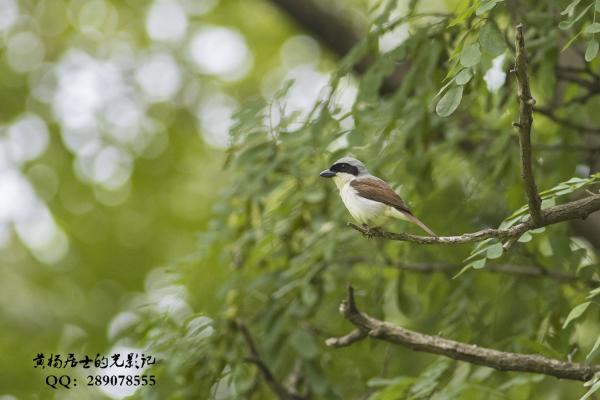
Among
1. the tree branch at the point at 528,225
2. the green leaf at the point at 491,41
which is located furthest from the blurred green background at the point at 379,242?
the tree branch at the point at 528,225

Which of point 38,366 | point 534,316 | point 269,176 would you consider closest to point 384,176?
point 269,176

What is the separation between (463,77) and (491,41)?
317 mm

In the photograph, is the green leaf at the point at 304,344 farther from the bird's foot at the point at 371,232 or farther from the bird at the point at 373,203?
the bird's foot at the point at 371,232

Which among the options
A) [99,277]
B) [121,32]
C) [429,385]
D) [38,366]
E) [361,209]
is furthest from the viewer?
[121,32]

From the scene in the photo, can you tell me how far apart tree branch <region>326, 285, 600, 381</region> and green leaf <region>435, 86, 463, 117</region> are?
124 centimetres

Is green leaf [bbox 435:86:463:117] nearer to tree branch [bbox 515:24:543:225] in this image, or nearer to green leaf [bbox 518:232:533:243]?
tree branch [bbox 515:24:543:225]

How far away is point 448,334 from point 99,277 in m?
5.92

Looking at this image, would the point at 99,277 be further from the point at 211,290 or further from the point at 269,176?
the point at 269,176

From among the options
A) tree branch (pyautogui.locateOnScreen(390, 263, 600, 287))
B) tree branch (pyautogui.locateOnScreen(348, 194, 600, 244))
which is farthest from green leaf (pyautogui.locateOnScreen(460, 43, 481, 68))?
tree branch (pyautogui.locateOnScreen(390, 263, 600, 287))

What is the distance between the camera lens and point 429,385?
399 cm

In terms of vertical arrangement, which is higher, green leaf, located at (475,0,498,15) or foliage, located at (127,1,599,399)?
foliage, located at (127,1,599,399)

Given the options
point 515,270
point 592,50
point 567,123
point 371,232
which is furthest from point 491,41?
point 515,270

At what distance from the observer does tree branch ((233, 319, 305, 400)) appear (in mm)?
4785

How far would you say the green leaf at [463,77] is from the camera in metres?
2.80
